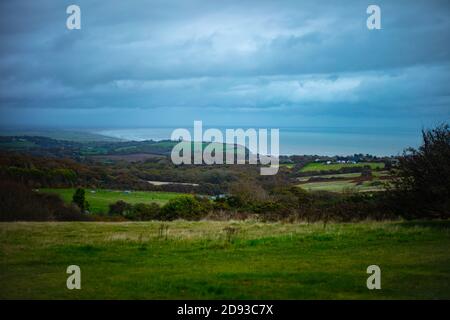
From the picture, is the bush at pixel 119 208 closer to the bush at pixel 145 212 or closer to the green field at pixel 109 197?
the green field at pixel 109 197

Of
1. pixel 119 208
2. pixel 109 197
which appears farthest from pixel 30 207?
pixel 109 197

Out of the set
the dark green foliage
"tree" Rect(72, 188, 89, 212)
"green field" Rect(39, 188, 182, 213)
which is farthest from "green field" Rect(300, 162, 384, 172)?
the dark green foliage

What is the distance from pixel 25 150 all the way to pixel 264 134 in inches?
1317

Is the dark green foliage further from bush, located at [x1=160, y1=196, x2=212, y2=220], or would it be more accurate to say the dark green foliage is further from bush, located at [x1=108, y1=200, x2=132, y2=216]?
bush, located at [x1=160, y1=196, x2=212, y2=220]

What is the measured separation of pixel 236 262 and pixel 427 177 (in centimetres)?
1297

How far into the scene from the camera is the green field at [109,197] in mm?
50656

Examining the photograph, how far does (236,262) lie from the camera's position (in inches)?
622

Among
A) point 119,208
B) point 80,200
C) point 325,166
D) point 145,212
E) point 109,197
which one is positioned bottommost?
point 145,212

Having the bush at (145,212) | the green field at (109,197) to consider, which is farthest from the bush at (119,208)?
the bush at (145,212)

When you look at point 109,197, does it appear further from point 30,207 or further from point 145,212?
point 30,207

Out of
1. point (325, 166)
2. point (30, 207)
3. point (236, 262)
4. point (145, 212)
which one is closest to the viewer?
point (236, 262)

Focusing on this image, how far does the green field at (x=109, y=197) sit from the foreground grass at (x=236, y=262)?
26.3m

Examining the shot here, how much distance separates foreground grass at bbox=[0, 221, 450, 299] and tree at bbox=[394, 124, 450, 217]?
52.3 inches
